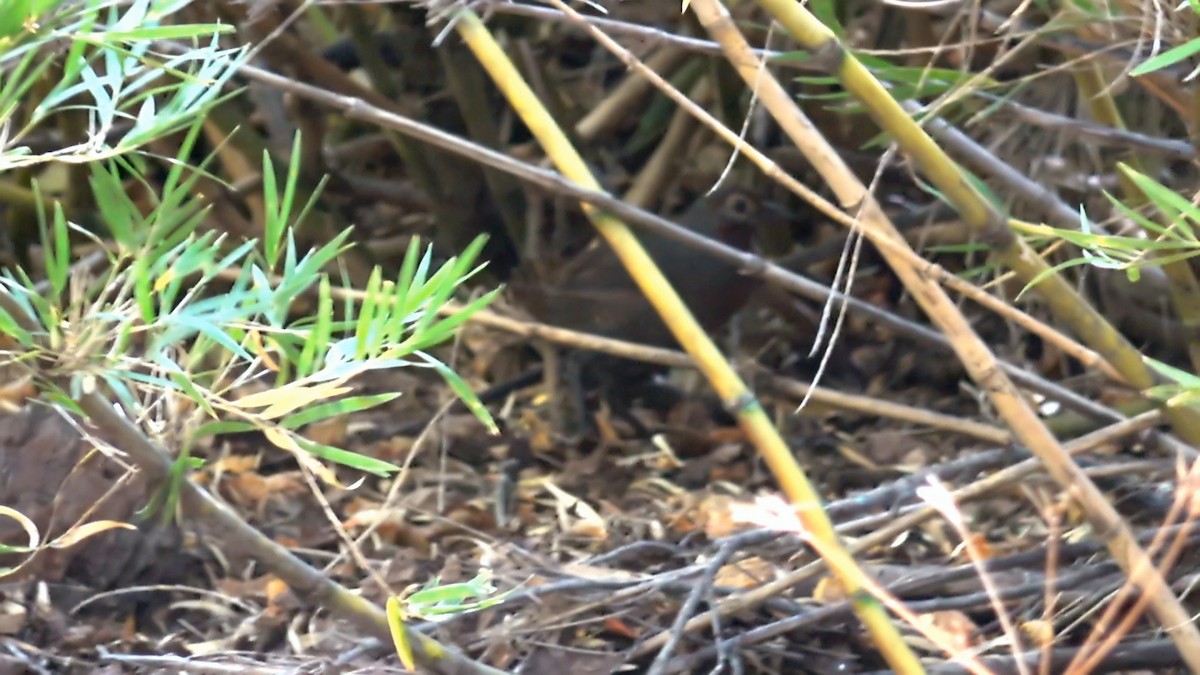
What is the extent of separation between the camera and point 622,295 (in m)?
1.41

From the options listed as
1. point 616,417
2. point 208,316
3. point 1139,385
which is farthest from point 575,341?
point 208,316

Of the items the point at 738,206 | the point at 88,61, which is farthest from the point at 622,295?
the point at 88,61

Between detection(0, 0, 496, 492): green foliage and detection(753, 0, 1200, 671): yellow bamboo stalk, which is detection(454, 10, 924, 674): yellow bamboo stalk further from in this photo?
detection(0, 0, 496, 492): green foliage

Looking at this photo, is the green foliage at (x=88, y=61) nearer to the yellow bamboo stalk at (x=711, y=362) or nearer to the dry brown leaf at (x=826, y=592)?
the yellow bamboo stalk at (x=711, y=362)

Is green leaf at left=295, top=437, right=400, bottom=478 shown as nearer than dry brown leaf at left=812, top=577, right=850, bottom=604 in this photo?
Yes

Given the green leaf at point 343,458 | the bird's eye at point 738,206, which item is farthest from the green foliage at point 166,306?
the bird's eye at point 738,206

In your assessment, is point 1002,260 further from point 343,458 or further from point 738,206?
point 738,206

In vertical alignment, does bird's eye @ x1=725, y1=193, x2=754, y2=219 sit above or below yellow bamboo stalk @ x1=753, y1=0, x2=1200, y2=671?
below

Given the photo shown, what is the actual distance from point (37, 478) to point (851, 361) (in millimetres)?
895

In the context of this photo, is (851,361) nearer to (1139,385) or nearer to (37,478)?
(1139,385)

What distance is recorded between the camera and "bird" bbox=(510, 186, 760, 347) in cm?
141

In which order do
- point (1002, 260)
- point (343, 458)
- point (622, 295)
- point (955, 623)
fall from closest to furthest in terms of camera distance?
point (343, 458) < point (1002, 260) < point (955, 623) < point (622, 295)

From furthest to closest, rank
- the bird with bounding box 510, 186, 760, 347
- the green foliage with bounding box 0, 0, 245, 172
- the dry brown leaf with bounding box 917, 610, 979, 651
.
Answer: the bird with bounding box 510, 186, 760, 347, the dry brown leaf with bounding box 917, 610, 979, 651, the green foliage with bounding box 0, 0, 245, 172

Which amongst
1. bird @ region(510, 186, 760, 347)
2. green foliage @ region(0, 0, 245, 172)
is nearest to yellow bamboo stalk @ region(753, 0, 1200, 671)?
green foliage @ region(0, 0, 245, 172)
